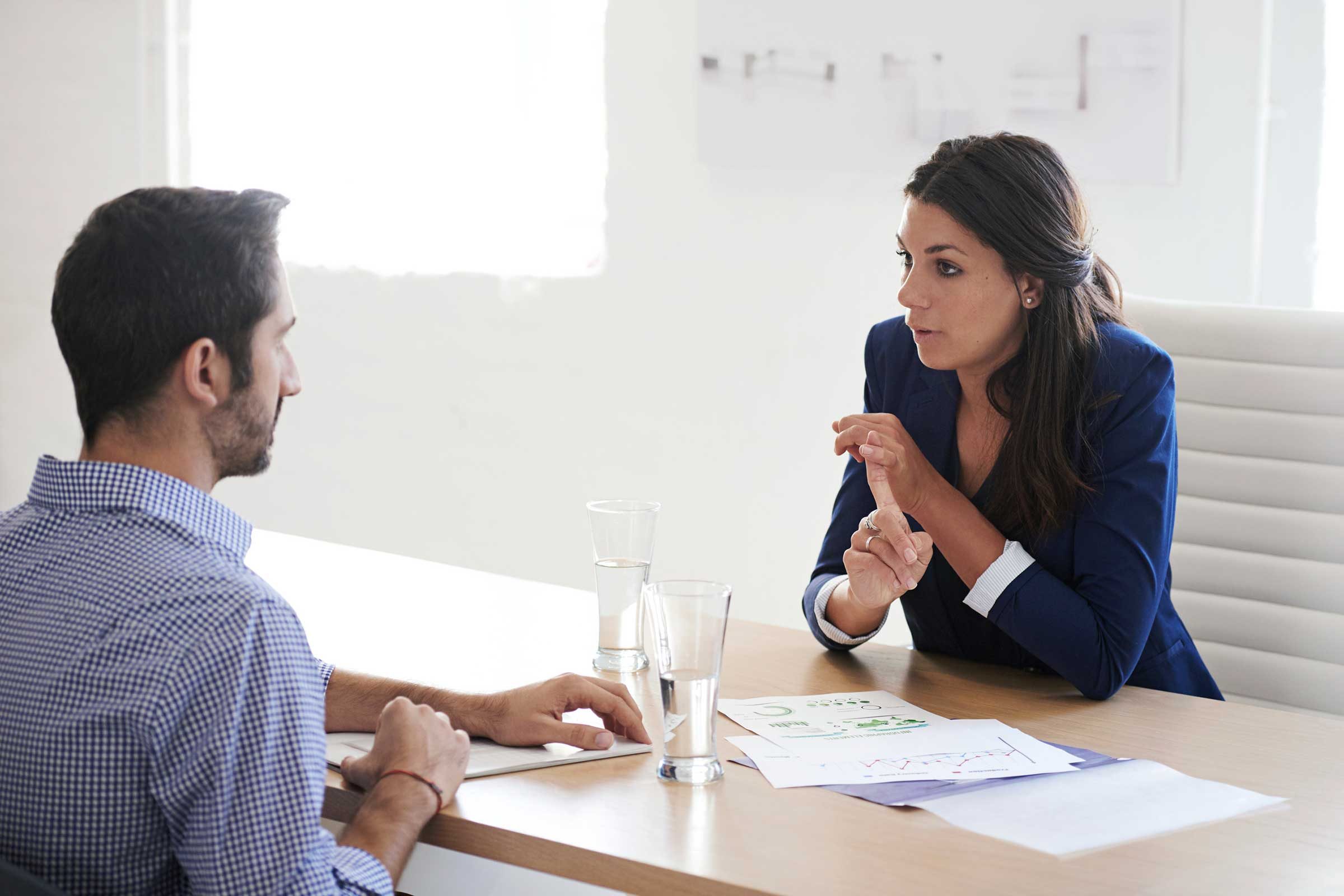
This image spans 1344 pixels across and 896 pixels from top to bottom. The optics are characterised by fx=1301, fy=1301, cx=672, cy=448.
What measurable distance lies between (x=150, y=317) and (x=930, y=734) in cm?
85

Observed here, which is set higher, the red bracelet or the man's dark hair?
the man's dark hair

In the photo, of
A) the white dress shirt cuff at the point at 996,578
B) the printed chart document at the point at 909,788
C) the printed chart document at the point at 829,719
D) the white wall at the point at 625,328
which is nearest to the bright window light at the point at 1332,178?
the white wall at the point at 625,328

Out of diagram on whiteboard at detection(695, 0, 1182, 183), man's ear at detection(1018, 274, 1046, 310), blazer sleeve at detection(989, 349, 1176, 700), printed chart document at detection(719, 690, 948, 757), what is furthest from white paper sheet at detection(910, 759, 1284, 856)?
diagram on whiteboard at detection(695, 0, 1182, 183)

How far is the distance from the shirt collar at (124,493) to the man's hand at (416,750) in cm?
24

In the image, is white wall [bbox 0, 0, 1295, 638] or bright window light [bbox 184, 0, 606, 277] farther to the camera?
bright window light [bbox 184, 0, 606, 277]

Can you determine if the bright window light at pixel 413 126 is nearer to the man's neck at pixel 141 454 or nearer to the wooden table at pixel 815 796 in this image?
the wooden table at pixel 815 796

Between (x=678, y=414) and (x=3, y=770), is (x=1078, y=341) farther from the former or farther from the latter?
(x=678, y=414)

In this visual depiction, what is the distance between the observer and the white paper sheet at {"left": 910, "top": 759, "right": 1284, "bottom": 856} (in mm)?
1098

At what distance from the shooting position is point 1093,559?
1617 millimetres

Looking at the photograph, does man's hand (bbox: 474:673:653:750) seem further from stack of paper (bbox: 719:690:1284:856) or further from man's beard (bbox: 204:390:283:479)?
man's beard (bbox: 204:390:283:479)

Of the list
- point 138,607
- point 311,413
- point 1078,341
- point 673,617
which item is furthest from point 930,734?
point 311,413

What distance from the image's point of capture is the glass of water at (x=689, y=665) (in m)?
1.18

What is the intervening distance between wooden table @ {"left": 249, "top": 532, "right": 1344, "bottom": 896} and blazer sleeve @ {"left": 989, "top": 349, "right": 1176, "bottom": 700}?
0.18ft

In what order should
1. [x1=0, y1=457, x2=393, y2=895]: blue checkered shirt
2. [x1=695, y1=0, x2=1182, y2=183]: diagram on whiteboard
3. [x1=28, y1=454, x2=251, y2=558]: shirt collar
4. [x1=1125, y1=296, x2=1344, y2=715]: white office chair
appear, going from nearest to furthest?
[x1=0, y1=457, x2=393, y2=895]: blue checkered shirt → [x1=28, y1=454, x2=251, y2=558]: shirt collar → [x1=1125, y1=296, x2=1344, y2=715]: white office chair → [x1=695, y1=0, x2=1182, y2=183]: diagram on whiteboard
